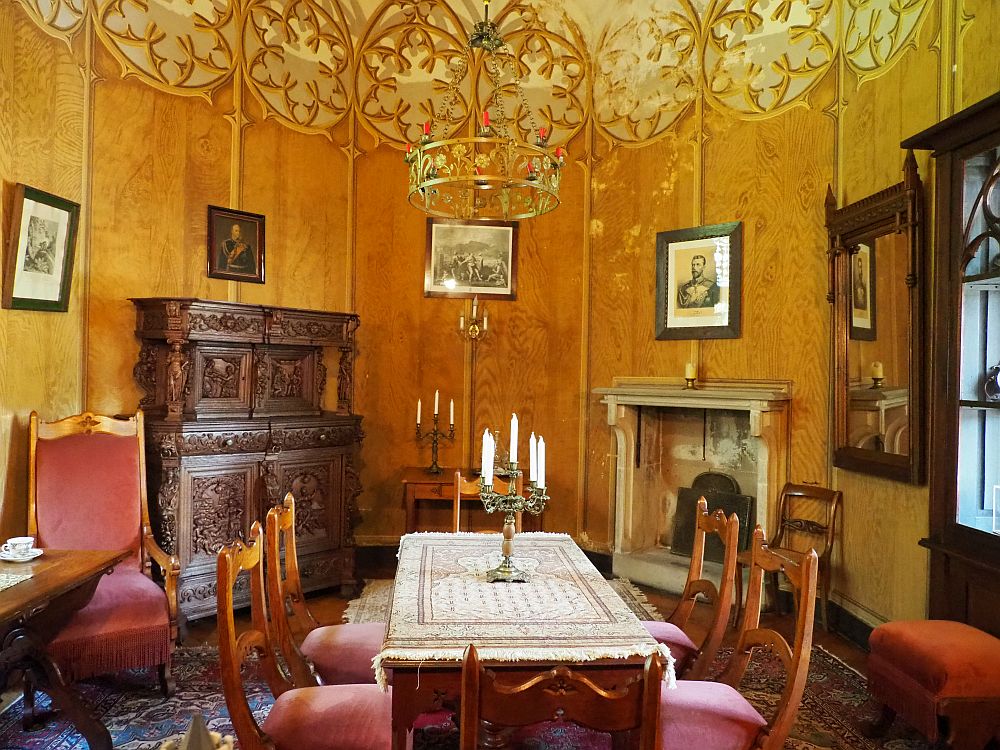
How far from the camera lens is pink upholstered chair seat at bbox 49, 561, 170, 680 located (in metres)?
2.90

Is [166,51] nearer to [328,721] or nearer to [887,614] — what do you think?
[328,721]

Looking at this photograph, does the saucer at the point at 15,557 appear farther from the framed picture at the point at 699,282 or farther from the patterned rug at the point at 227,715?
the framed picture at the point at 699,282

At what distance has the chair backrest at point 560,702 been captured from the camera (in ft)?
4.83

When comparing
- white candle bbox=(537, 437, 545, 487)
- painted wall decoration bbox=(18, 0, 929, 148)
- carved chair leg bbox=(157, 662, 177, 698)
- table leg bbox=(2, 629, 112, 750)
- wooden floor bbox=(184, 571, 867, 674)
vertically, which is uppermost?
painted wall decoration bbox=(18, 0, 929, 148)

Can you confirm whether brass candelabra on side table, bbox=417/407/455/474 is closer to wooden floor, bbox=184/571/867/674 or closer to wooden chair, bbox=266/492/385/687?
wooden floor, bbox=184/571/867/674

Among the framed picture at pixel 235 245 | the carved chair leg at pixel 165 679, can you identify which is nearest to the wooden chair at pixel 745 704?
the carved chair leg at pixel 165 679

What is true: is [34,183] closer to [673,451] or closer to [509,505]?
[509,505]

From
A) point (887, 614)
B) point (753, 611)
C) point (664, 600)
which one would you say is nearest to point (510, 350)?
point (664, 600)

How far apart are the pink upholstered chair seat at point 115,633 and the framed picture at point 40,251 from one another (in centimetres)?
156

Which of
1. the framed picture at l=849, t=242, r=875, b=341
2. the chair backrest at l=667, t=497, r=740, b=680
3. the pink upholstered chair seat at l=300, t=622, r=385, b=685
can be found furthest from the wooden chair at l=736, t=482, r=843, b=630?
the pink upholstered chair seat at l=300, t=622, r=385, b=685

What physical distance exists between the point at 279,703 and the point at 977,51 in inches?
162

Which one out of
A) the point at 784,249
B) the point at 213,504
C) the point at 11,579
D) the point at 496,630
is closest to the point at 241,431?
the point at 213,504

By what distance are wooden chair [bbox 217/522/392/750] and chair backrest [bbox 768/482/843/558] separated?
326 centimetres

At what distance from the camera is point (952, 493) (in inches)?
124
